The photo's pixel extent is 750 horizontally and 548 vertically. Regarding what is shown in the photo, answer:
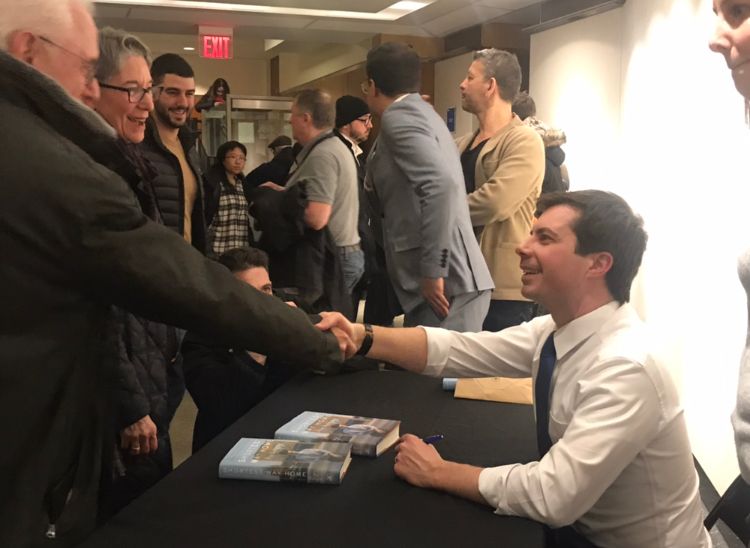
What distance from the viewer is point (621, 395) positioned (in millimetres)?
1416

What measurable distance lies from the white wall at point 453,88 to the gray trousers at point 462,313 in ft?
17.6

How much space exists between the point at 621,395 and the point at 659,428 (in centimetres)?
11

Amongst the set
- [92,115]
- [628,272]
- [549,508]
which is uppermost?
[92,115]

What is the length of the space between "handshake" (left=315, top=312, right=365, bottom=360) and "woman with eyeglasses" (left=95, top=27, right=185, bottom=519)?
1.46 ft

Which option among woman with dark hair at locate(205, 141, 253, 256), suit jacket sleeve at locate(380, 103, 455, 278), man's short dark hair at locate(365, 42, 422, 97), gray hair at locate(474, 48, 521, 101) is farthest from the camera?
woman with dark hair at locate(205, 141, 253, 256)

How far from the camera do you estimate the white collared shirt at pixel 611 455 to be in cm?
135

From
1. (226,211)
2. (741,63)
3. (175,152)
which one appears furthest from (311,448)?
(226,211)

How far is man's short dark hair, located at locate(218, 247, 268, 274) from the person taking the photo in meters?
2.38

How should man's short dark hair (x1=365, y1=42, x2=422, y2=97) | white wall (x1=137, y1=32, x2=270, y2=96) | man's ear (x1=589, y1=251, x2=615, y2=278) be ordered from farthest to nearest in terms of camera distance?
white wall (x1=137, y1=32, x2=270, y2=96) → man's short dark hair (x1=365, y1=42, x2=422, y2=97) → man's ear (x1=589, y1=251, x2=615, y2=278)

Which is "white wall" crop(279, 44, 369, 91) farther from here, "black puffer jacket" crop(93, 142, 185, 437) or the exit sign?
"black puffer jacket" crop(93, 142, 185, 437)

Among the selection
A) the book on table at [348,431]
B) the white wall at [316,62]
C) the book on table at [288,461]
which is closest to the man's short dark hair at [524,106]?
the book on table at [348,431]

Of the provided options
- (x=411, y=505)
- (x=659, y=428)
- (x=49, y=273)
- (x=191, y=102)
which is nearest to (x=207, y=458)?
(x=411, y=505)

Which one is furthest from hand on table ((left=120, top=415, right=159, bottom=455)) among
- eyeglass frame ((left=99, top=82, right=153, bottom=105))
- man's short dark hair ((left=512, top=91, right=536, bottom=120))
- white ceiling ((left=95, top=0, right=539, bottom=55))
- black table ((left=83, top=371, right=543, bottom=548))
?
white ceiling ((left=95, top=0, right=539, bottom=55))

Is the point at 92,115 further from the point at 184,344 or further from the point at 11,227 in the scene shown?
the point at 184,344
